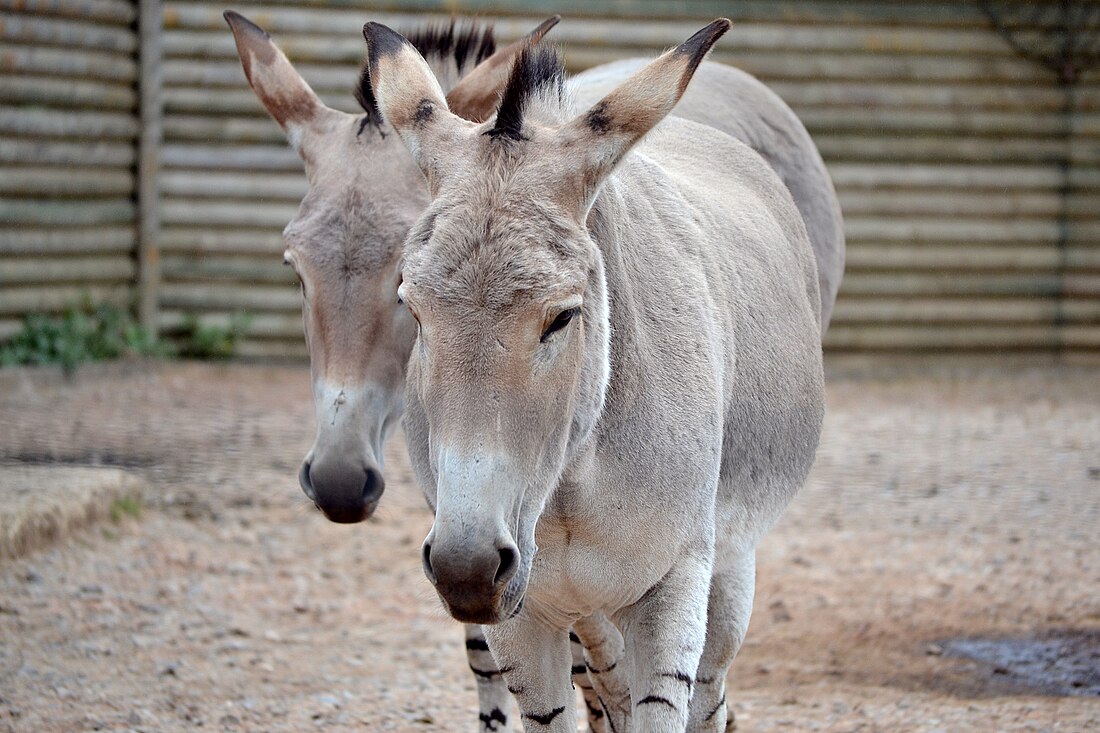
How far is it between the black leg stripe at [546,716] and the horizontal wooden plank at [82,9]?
334 inches

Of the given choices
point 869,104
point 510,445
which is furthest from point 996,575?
point 869,104

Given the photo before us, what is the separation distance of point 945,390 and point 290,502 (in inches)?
246

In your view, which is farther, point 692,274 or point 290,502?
point 290,502

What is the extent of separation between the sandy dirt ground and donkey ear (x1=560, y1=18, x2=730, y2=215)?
44.0 inches

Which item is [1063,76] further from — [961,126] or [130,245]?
[130,245]

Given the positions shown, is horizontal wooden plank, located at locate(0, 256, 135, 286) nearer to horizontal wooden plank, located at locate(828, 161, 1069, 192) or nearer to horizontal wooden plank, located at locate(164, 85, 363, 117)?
horizontal wooden plank, located at locate(164, 85, 363, 117)

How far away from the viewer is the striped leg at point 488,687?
413cm

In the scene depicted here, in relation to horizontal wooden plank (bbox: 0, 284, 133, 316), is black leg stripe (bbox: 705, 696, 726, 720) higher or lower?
higher

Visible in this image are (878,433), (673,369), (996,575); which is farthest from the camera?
(878,433)

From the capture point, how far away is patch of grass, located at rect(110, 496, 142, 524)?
21.4 feet

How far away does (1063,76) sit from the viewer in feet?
39.3

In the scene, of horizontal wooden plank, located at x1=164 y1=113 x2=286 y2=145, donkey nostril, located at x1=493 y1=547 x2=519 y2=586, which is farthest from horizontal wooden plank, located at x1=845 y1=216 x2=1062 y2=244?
donkey nostril, located at x1=493 y1=547 x2=519 y2=586

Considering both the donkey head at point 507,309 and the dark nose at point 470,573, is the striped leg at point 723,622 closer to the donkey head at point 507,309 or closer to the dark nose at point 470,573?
the donkey head at point 507,309

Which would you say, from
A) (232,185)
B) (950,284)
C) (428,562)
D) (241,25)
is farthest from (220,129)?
(428,562)
